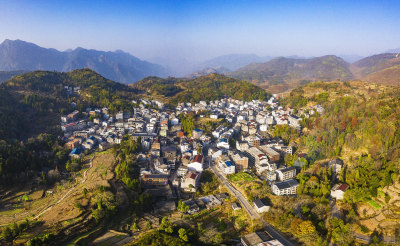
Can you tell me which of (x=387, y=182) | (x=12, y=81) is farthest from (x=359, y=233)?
(x=12, y=81)

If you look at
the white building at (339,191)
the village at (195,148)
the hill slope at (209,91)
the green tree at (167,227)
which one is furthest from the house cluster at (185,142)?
the hill slope at (209,91)

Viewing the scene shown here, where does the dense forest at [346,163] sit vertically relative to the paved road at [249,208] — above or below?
above

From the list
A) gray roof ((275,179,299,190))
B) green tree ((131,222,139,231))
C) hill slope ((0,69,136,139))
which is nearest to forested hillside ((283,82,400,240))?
gray roof ((275,179,299,190))

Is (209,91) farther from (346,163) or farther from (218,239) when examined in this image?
(218,239)

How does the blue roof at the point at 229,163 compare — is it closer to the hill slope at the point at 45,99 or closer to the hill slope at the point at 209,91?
the hill slope at the point at 45,99

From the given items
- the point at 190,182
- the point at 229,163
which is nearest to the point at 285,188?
the point at 229,163

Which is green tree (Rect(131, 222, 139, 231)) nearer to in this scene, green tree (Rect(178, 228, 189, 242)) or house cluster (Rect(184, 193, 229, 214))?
green tree (Rect(178, 228, 189, 242))
